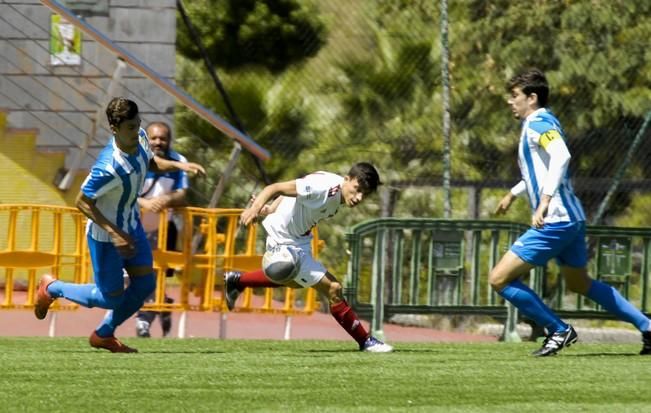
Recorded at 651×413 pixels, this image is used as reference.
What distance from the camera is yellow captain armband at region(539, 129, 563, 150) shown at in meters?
10.9

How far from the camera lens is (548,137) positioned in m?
10.9

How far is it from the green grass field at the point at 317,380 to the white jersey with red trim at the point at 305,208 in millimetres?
805

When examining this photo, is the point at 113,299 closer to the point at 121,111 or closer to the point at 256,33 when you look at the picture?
the point at 121,111

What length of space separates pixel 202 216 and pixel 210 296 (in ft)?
2.19

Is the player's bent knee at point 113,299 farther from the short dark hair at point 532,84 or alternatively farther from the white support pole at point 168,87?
the white support pole at point 168,87

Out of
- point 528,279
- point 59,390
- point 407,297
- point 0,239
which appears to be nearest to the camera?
point 59,390

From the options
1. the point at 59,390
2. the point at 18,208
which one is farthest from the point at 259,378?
the point at 18,208

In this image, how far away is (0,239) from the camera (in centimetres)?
1686

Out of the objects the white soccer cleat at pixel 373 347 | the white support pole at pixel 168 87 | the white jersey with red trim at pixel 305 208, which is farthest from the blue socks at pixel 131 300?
the white support pole at pixel 168 87

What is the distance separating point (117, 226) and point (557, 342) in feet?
9.67

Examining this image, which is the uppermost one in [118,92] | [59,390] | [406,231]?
[118,92]

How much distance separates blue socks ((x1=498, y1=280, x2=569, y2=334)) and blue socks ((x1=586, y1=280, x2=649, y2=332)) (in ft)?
1.44

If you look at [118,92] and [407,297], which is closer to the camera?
[407,297]

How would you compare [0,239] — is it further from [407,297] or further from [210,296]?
[407,297]
